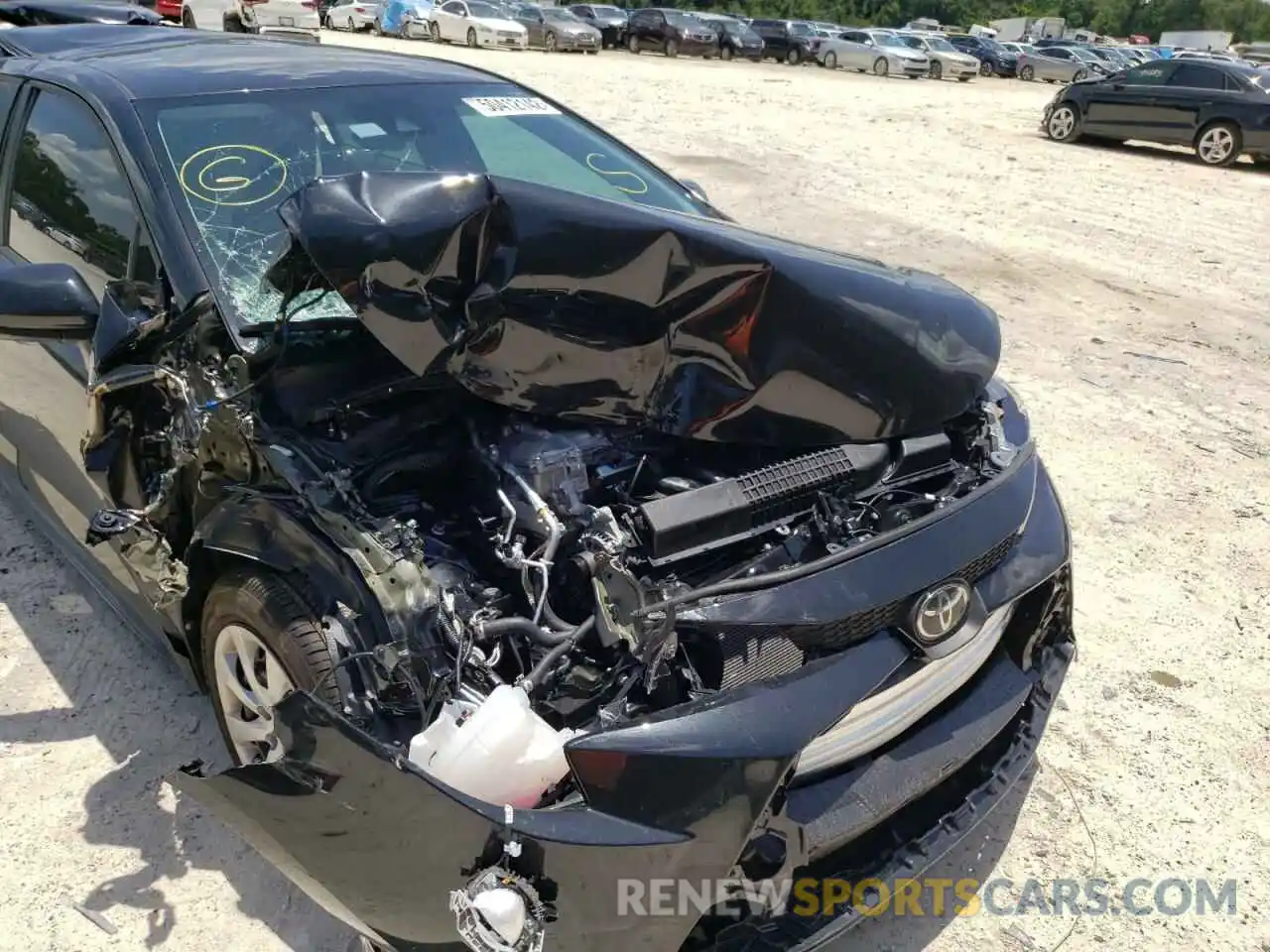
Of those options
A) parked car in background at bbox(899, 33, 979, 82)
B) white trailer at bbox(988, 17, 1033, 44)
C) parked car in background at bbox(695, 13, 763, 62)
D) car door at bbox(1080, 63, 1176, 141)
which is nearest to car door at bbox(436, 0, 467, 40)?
parked car in background at bbox(695, 13, 763, 62)

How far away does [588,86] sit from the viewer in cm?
1823

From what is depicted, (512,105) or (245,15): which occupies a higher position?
(245,15)

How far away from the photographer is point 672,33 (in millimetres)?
29391

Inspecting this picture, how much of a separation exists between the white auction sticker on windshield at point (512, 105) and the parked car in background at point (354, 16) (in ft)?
96.0

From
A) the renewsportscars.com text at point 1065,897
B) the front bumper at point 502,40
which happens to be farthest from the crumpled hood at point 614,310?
the front bumper at point 502,40

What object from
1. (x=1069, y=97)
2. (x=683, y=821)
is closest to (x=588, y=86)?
(x=1069, y=97)

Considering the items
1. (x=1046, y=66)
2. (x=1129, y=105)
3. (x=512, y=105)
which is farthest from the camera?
(x=1046, y=66)

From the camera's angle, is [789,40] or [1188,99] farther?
[789,40]

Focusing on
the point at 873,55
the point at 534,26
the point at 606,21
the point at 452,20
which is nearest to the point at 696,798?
the point at 452,20

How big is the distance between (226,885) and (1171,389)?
568cm

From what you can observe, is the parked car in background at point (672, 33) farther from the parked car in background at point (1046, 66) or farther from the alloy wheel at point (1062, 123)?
the alloy wheel at point (1062, 123)

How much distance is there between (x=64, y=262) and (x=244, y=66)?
→ 85 centimetres

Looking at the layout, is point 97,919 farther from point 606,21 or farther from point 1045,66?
point 1045,66

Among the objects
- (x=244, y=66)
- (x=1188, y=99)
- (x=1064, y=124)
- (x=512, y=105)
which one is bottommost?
(x=1064, y=124)
